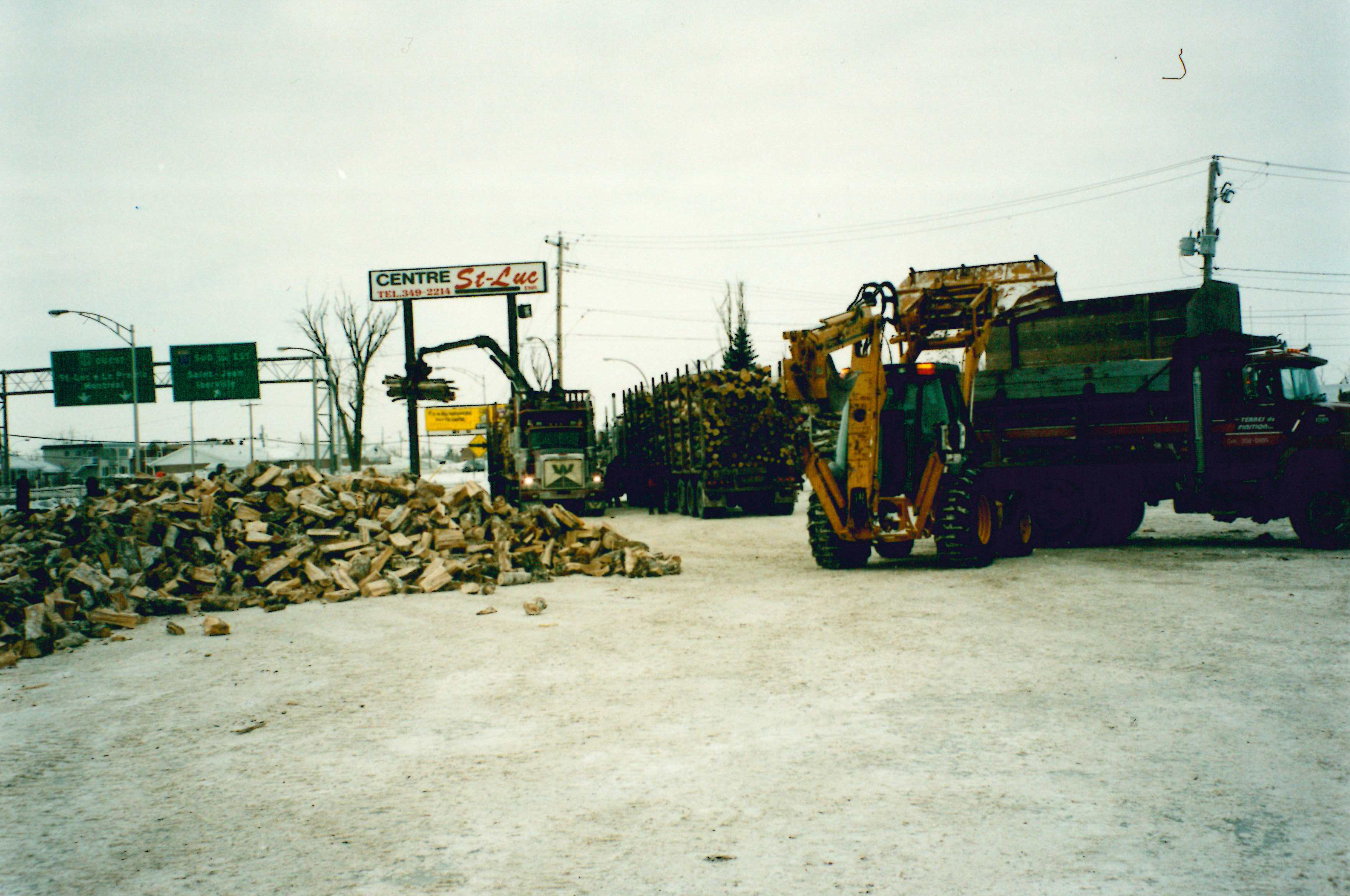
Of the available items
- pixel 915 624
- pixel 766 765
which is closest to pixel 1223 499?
pixel 915 624

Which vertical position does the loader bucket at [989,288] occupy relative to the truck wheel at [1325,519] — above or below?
above

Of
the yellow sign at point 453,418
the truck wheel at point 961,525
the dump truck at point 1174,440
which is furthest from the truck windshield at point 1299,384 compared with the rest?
the yellow sign at point 453,418

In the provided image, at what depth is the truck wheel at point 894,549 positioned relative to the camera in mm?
12555

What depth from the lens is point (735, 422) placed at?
24156mm

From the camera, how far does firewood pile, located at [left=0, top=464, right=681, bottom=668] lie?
36.6ft

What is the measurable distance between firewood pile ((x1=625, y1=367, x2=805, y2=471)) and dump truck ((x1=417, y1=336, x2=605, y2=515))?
2.48 meters

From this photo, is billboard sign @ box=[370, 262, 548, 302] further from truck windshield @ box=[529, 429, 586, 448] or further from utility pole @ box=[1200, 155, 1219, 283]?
utility pole @ box=[1200, 155, 1219, 283]

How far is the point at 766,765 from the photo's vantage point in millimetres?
5008

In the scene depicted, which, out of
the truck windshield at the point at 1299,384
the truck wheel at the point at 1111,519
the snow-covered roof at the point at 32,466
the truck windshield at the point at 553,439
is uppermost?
the truck windshield at the point at 1299,384

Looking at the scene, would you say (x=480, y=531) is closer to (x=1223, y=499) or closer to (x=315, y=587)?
(x=315, y=587)

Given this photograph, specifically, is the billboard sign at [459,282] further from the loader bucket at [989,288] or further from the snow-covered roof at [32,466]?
the snow-covered roof at [32,466]

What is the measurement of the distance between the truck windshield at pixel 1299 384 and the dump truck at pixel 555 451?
15721 mm

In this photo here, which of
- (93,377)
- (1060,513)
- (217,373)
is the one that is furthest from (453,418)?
(1060,513)

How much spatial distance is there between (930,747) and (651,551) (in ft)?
33.3
